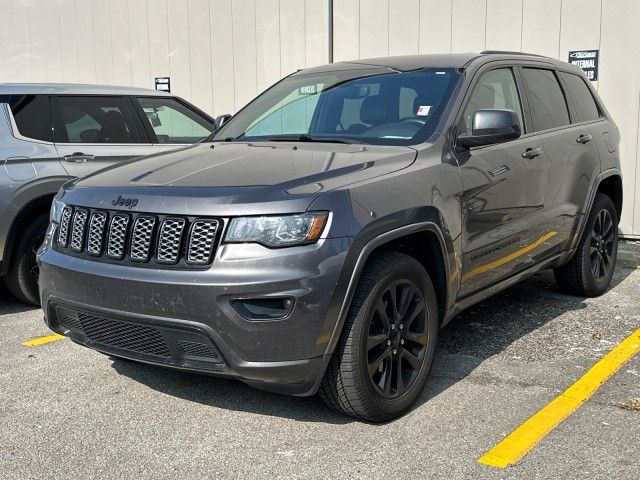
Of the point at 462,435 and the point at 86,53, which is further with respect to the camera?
the point at 86,53

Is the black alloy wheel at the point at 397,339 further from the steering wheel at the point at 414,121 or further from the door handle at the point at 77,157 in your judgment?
the door handle at the point at 77,157

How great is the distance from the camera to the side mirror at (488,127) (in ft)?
13.8

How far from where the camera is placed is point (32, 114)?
6.04 m

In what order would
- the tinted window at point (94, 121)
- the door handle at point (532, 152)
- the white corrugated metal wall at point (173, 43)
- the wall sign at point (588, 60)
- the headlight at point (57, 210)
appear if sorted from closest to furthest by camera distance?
the headlight at point (57, 210), the door handle at point (532, 152), the tinted window at point (94, 121), the wall sign at point (588, 60), the white corrugated metal wall at point (173, 43)

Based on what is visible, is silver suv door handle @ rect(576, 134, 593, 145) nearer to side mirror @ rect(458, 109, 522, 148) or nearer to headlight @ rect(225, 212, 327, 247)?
side mirror @ rect(458, 109, 522, 148)

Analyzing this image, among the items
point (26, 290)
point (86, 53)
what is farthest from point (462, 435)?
point (86, 53)

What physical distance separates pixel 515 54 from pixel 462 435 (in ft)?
9.29

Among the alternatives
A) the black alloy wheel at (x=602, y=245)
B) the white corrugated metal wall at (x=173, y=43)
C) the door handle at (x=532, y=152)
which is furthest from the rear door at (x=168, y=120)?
the black alloy wheel at (x=602, y=245)

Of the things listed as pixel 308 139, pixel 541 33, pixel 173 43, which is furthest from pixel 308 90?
pixel 173 43

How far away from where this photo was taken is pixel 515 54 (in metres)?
5.32

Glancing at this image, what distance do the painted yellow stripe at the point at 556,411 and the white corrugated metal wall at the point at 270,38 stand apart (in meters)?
3.59

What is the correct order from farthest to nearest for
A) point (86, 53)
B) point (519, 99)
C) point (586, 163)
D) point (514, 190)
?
point (86, 53)
point (586, 163)
point (519, 99)
point (514, 190)

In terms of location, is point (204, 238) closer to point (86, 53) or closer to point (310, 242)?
point (310, 242)

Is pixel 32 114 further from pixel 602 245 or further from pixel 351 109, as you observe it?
pixel 602 245
